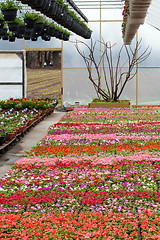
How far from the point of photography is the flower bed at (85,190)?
10.4 feet

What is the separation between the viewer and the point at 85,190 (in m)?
4.23

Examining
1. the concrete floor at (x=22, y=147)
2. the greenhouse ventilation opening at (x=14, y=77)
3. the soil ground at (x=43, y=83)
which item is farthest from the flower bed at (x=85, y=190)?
the greenhouse ventilation opening at (x=14, y=77)

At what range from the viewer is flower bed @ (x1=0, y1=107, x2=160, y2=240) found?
3164 millimetres

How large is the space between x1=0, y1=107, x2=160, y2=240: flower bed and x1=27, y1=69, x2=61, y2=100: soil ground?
11234 mm

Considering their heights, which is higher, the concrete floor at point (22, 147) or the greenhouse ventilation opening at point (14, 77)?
the greenhouse ventilation opening at point (14, 77)

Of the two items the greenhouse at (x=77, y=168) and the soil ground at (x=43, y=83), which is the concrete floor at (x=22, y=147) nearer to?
the greenhouse at (x=77, y=168)

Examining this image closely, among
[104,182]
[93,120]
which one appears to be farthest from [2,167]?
[93,120]

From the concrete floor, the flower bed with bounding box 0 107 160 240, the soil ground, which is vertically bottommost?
the concrete floor

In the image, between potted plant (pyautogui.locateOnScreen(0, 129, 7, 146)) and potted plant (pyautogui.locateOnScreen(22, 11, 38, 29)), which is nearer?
potted plant (pyautogui.locateOnScreen(0, 129, 7, 146))

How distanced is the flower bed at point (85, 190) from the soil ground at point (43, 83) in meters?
11.2

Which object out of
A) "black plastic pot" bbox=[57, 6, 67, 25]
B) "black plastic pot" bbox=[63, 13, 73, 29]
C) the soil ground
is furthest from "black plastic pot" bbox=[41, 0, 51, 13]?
the soil ground

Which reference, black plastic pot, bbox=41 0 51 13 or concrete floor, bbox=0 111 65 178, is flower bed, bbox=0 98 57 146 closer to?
concrete floor, bbox=0 111 65 178

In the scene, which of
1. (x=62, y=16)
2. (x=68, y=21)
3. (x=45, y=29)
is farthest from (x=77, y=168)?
(x=45, y=29)

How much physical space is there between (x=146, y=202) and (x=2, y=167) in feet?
10.7
